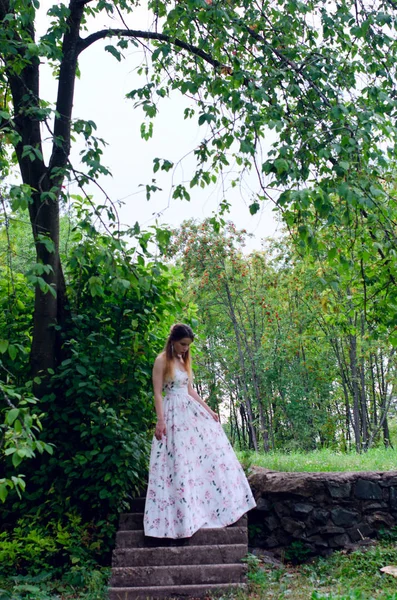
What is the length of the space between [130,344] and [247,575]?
2889 mm

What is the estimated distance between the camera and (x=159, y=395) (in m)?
6.61

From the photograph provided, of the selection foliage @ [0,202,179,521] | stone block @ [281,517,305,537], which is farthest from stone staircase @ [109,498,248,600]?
stone block @ [281,517,305,537]

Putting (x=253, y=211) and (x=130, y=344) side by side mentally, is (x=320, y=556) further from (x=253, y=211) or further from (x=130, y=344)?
(x=253, y=211)

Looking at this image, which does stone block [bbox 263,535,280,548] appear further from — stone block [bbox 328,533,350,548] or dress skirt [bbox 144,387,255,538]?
dress skirt [bbox 144,387,255,538]

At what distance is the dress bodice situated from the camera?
6.89 m

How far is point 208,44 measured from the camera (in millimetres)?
7426

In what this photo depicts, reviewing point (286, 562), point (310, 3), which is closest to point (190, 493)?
point (286, 562)

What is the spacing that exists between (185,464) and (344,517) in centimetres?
206

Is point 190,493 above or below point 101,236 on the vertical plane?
below

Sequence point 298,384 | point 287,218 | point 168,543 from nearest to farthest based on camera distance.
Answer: point 287,218 < point 168,543 < point 298,384

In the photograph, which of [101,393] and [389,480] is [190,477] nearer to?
[101,393]

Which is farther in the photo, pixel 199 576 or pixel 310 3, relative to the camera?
pixel 310 3

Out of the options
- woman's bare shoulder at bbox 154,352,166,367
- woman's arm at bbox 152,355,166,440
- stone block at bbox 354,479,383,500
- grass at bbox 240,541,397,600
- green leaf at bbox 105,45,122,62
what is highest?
green leaf at bbox 105,45,122,62

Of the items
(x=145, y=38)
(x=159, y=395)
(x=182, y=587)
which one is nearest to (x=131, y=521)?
(x=182, y=587)
